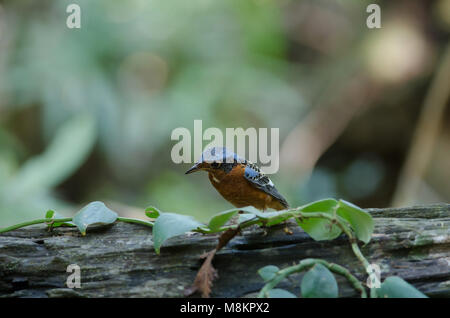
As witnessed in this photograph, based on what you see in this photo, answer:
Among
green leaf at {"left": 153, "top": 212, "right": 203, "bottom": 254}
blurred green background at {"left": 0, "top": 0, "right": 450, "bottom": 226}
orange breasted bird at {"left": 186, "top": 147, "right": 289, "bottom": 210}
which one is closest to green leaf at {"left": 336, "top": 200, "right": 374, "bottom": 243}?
green leaf at {"left": 153, "top": 212, "right": 203, "bottom": 254}

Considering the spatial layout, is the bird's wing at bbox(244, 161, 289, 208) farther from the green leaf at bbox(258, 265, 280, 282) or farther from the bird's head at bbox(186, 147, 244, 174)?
the green leaf at bbox(258, 265, 280, 282)

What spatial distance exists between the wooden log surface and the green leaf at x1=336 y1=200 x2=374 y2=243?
0.17 metres

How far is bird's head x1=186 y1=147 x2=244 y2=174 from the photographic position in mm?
2494

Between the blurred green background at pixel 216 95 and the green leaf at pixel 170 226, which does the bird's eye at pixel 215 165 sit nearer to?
the green leaf at pixel 170 226

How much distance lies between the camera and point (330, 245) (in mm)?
1866

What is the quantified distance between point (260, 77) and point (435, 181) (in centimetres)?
240

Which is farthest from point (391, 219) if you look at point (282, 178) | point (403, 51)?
point (403, 51)

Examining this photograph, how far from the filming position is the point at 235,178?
8.62 feet

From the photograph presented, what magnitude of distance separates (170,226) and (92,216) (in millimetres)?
406

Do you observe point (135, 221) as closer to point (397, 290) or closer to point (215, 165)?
point (215, 165)

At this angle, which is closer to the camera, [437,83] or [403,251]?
[403,251]

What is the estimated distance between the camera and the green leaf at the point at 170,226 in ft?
5.31

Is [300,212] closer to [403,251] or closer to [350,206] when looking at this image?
[350,206]
